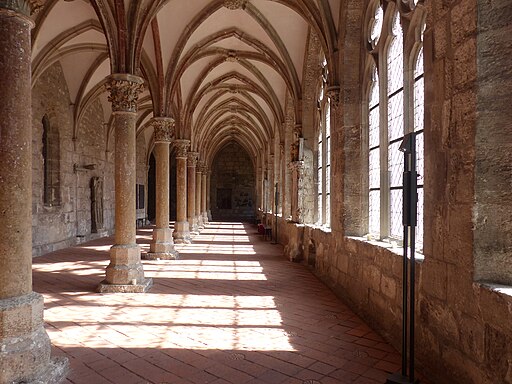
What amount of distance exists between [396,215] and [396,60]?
1.87 metres

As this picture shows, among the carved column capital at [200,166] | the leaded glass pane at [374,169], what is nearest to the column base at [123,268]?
the leaded glass pane at [374,169]

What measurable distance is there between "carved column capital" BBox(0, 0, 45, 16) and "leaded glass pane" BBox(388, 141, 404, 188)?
12.5 feet

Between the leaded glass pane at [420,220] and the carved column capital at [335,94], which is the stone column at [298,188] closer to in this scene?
the carved column capital at [335,94]

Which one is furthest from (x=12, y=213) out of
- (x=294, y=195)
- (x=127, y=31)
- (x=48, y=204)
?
(x=48, y=204)

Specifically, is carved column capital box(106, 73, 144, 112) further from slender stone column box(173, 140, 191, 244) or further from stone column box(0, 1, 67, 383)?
slender stone column box(173, 140, 191, 244)

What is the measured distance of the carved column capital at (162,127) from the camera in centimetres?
929

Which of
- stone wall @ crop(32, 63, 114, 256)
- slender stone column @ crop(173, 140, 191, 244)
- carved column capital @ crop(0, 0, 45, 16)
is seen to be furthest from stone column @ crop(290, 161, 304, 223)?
carved column capital @ crop(0, 0, 45, 16)

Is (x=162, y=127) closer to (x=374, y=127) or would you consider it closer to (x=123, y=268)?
(x=123, y=268)

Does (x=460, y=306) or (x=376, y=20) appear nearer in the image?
(x=460, y=306)

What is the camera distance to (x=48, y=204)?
453 inches

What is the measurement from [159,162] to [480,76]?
7.96 m

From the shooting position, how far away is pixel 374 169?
5754mm

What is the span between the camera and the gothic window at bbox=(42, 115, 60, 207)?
38.0ft

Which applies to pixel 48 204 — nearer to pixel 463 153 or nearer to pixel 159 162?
pixel 159 162
